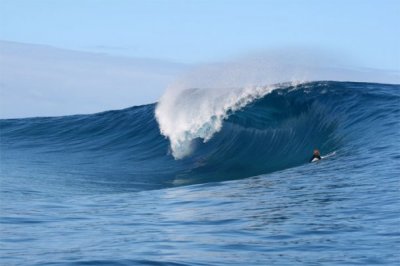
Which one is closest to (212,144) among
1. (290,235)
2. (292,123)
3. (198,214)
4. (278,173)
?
(292,123)

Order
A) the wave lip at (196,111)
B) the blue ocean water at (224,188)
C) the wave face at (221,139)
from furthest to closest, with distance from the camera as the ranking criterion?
the wave lip at (196,111) < the wave face at (221,139) < the blue ocean water at (224,188)

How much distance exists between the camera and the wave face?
19.0m

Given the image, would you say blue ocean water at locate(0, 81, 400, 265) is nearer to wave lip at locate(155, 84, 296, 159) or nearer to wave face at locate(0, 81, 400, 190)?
wave face at locate(0, 81, 400, 190)

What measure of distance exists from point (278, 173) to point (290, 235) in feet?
24.0

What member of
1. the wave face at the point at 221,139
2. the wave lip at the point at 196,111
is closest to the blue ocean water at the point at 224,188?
the wave face at the point at 221,139

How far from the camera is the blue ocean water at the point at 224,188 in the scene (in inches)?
336

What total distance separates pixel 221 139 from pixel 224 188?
833 cm

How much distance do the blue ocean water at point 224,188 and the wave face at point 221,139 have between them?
0.20ft

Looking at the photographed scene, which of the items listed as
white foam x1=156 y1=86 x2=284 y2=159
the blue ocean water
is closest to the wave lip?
white foam x1=156 y1=86 x2=284 y2=159

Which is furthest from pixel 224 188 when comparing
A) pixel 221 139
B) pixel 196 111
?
pixel 196 111

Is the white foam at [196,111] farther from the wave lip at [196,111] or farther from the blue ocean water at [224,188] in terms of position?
the blue ocean water at [224,188]

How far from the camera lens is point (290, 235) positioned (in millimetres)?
9258

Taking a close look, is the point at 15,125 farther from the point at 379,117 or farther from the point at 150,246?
the point at 150,246

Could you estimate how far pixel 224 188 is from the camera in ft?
47.7
